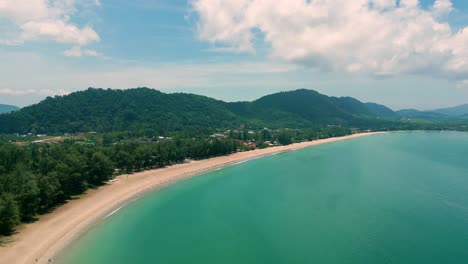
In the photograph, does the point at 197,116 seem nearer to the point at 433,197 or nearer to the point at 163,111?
the point at 163,111

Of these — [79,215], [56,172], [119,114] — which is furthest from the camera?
[119,114]

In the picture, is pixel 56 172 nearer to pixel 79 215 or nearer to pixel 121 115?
pixel 79 215

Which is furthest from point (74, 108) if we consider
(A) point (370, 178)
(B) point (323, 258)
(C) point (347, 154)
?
(B) point (323, 258)

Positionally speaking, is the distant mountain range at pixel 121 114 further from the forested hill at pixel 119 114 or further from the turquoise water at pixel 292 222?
the turquoise water at pixel 292 222

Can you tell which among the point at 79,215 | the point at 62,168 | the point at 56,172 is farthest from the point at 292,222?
the point at 62,168

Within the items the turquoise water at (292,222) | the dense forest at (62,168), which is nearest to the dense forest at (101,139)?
the dense forest at (62,168)

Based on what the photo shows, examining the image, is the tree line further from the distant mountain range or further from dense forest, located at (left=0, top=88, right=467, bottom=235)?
the distant mountain range

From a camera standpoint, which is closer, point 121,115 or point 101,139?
point 101,139
